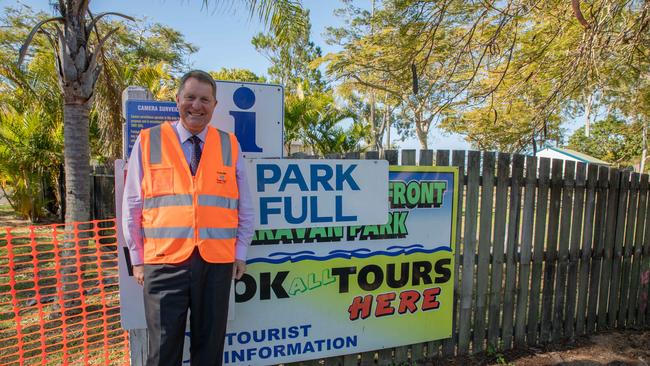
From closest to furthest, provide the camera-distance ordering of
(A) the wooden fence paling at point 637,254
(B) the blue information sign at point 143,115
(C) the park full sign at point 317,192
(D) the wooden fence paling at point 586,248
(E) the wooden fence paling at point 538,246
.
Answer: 1. (B) the blue information sign at point 143,115
2. (C) the park full sign at point 317,192
3. (E) the wooden fence paling at point 538,246
4. (D) the wooden fence paling at point 586,248
5. (A) the wooden fence paling at point 637,254

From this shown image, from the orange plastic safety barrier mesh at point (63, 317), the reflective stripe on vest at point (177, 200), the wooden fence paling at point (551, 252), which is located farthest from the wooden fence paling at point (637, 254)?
the orange plastic safety barrier mesh at point (63, 317)

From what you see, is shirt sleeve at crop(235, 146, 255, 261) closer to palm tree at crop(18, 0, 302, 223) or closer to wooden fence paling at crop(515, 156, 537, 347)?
wooden fence paling at crop(515, 156, 537, 347)

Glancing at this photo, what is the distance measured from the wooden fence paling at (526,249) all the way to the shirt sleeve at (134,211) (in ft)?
11.3

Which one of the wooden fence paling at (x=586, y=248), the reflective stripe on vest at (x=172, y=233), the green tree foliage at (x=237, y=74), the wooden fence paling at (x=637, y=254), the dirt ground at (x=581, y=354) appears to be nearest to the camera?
the reflective stripe on vest at (x=172, y=233)

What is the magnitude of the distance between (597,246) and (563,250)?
51 centimetres

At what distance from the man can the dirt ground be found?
7.75ft

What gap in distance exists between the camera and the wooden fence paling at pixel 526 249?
3814 millimetres

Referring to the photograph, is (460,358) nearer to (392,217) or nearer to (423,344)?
(423,344)

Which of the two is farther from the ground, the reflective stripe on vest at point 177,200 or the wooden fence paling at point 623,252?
the reflective stripe on vest at point 177,200

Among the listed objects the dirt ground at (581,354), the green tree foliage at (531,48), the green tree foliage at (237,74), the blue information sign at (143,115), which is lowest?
the dirt ground at (581,354)

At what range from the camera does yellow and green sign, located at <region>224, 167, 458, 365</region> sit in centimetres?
302

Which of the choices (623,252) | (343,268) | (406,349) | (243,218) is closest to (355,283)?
(343,268)

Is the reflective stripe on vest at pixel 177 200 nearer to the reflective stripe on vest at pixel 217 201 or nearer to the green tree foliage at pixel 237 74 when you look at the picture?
the reflective stripe on vest at pixel 217 201

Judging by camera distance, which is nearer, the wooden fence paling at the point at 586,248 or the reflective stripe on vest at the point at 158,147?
the reflective stripe on vest at the point at 158,147
